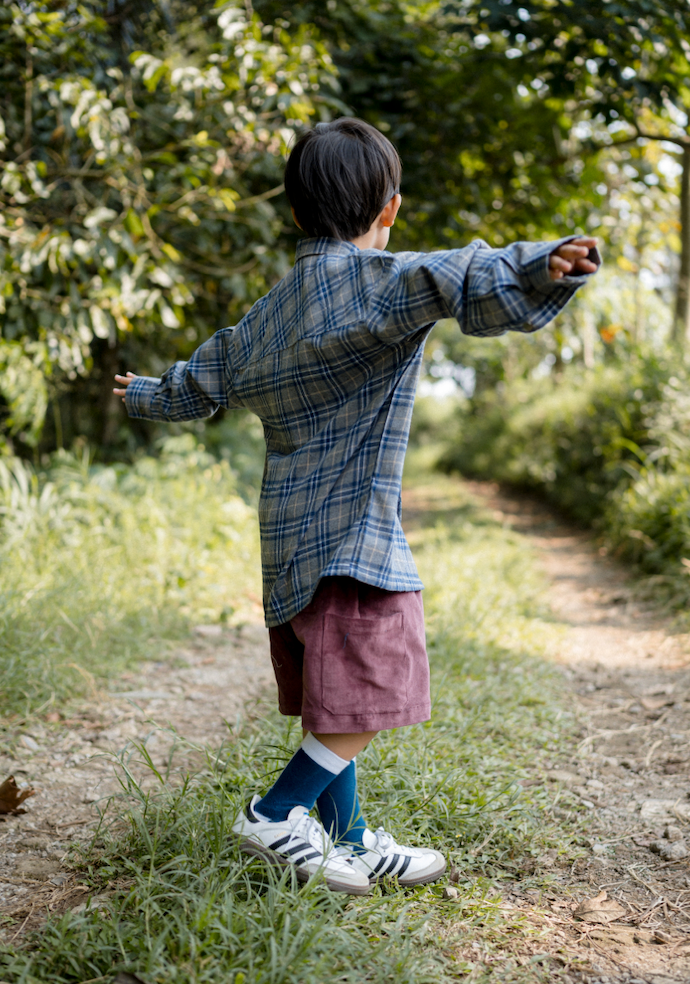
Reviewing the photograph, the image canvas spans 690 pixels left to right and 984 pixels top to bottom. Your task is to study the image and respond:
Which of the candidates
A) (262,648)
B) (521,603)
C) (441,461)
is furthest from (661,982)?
(441,461)

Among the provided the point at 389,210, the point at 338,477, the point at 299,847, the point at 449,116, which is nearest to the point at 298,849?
the point at 299,847

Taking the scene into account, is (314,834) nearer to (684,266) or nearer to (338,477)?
(338,477)

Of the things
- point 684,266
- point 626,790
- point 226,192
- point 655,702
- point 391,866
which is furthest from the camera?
point 684,266

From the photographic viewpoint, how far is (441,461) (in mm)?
13250

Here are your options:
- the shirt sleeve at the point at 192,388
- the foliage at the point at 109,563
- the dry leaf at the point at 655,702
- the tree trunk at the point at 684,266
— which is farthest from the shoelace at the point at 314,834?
the tree trunk at the point at 684,266

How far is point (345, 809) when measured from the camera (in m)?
1.58

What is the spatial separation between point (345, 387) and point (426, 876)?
1061 millimetres

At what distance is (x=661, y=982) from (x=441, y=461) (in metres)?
12.1

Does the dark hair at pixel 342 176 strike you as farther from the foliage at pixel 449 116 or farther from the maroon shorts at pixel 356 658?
the foliage at pixel 449 116

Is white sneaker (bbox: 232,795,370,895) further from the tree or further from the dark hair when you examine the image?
the tree

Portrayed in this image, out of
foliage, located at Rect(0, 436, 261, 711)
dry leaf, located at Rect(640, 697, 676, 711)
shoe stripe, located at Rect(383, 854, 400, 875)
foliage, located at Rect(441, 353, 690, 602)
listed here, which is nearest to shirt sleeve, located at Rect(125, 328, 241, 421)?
shoe stripe, located at Rect(383, 854, 400, 875)

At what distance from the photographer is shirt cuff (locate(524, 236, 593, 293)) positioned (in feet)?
3.67

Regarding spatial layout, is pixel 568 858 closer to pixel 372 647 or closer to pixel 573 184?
pixel 372 647

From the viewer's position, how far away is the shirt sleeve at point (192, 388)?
1632 mm
